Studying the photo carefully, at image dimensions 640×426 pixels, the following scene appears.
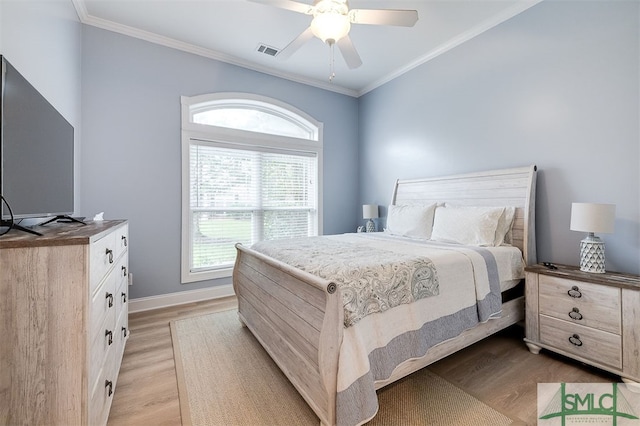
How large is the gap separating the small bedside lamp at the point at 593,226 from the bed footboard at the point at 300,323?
6.46 ft

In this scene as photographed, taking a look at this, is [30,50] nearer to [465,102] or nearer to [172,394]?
[172,394]

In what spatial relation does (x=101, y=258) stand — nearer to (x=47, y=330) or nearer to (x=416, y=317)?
(x=47, y=330)

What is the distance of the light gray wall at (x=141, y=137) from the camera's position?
2834 millimetres

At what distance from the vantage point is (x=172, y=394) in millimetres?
1725

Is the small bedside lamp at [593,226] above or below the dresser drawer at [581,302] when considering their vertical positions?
above

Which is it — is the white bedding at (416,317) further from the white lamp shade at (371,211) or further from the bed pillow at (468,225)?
the white lamp shade at (371,211)

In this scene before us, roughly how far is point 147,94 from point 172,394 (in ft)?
9.80

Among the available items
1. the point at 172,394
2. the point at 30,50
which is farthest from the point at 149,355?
the point at 30,50

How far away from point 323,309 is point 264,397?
0.81 m

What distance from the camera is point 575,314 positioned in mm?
1958

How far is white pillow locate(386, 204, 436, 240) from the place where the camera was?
3.04 metres

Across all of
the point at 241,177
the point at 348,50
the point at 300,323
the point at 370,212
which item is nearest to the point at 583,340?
the point at 300,323

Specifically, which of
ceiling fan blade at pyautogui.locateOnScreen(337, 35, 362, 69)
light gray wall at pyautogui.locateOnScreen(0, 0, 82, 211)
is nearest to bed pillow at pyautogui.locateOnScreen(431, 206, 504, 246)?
ceiling fan blade at pyautogui.locateOnScreen(337, 35, 362, 69)

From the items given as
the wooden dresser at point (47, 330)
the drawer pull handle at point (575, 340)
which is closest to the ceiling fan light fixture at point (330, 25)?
the wooden dresser at point (47, 330)
